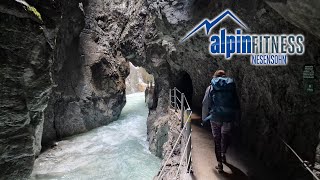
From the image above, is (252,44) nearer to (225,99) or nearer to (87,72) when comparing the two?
(225,99)

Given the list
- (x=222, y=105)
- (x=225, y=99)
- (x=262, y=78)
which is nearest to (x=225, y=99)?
(x=225, y=99)

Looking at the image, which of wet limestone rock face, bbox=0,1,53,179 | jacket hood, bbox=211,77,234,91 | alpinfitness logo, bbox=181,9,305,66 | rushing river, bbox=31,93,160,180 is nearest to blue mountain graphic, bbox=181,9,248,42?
alpinfitness logo, bbox=181,9,305,66

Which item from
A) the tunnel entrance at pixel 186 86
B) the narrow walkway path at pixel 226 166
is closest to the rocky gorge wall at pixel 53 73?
the narrow walkway path at pixel 226 166

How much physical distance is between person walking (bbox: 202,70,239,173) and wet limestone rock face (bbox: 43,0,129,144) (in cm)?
1420

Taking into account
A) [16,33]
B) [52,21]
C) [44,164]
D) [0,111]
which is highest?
[52,21]

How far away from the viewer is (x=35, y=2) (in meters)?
8.23

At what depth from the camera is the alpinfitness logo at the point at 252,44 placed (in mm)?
5707

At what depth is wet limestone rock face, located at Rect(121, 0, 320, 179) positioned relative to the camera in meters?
5.18

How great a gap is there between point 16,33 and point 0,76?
147 centimetres

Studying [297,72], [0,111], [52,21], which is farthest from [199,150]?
[52,21]

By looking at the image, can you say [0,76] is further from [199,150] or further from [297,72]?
[297,72]

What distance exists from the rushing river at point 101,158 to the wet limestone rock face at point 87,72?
1.52 meters

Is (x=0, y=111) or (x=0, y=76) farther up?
(x=0, y=76)

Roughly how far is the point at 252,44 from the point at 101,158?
12.2 meters
